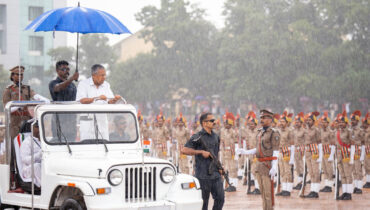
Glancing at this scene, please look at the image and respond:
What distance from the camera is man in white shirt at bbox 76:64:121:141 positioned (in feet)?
31.5

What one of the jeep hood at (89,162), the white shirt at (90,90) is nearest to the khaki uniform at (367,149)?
the white shirt at (90,90)

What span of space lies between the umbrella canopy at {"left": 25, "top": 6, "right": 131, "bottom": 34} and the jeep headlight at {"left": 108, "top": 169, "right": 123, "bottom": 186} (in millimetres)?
2785

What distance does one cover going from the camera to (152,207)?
27.8 ft

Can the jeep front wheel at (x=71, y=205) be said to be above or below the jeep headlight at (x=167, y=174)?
below

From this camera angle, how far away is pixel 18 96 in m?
11.2

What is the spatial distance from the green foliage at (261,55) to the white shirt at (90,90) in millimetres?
35678

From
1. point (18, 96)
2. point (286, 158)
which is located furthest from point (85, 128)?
point (286, 158)

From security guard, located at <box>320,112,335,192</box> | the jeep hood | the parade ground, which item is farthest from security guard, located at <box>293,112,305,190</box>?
the jeep hood

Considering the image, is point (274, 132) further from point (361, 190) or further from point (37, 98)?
point (361, 190)

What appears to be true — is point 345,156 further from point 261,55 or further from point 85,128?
point 261,55

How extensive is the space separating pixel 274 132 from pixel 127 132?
113 inches

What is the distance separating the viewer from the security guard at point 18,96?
10013mm

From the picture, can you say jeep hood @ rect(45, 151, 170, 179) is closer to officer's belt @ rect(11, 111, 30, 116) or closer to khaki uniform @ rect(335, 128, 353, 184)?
officer's belt @ rect(11, 111, 30, 116)

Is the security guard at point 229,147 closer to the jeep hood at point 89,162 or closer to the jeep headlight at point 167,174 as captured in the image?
the jeep hood at point 89,162
